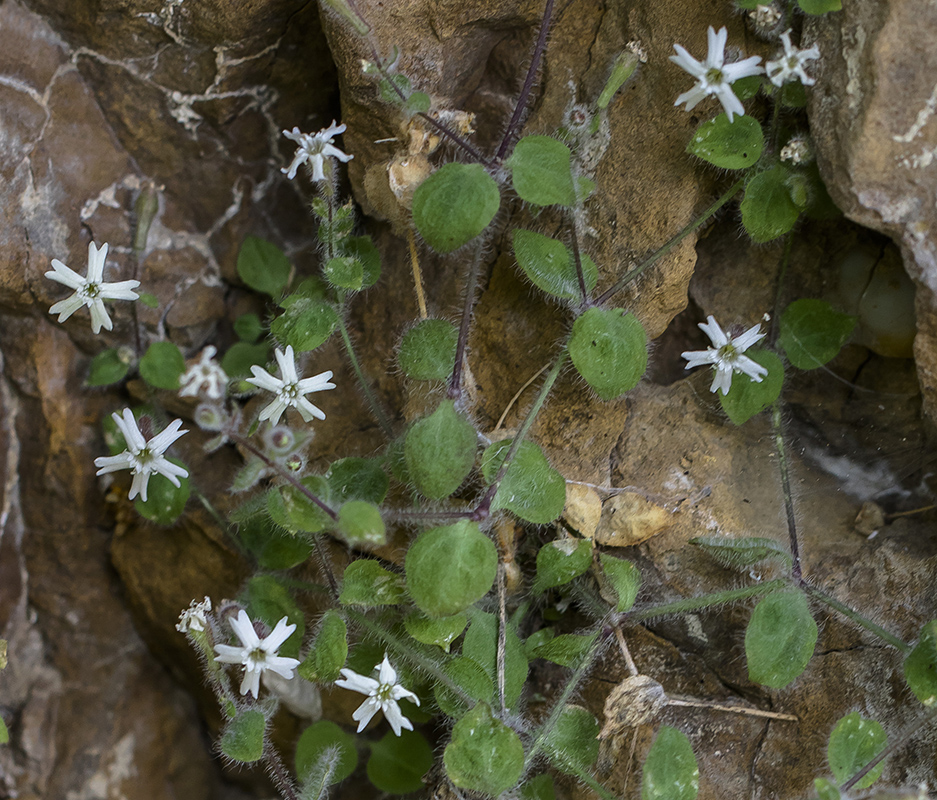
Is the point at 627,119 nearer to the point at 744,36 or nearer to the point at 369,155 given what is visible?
the point at 744,36

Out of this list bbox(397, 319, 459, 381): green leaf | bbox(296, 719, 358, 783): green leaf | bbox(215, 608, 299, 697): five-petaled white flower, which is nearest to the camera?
bbox(215, 608, 299, 697): five-petaled white flower

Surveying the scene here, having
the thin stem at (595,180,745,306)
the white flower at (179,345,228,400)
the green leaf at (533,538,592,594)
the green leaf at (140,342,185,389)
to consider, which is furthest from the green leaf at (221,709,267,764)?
the thin stem at (595,180,745,306)

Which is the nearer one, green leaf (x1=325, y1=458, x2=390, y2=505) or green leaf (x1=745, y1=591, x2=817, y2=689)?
green leaf (x1=745, y1=591, x2=817, y2=689)

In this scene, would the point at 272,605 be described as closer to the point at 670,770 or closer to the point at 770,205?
the point at 670,770

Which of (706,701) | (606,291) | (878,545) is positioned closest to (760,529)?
(878,545)

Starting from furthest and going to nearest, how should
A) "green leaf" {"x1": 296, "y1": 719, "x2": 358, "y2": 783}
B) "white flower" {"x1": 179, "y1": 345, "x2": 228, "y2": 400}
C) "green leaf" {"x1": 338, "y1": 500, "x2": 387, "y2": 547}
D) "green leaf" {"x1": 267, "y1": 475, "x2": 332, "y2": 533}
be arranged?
"green leaf" {"x1": 296, "y1": 719, "x2": 358, "y2": 783}
"green leaf" {"x1": 267, "y1": 475, "x2": 332, "y2": 533}
"green leaf" {"x1": 338, "y1": 500, "x2": 387, "y2": 547}
"white flower" {"x1": 179, "y1": 345, "x2": 228, "y2": 400}

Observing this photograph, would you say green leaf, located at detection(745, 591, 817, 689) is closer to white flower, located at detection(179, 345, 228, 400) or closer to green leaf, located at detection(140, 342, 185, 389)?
white flower, located at detection(179, 345, 228, 400)

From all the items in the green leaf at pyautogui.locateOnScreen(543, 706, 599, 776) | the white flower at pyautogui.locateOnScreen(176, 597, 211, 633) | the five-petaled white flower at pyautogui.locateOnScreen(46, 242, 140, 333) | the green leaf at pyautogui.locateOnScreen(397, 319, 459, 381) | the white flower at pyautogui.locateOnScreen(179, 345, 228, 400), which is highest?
the white flower at pyautogui.locateOnScreen(179, 345, 228, 400)
